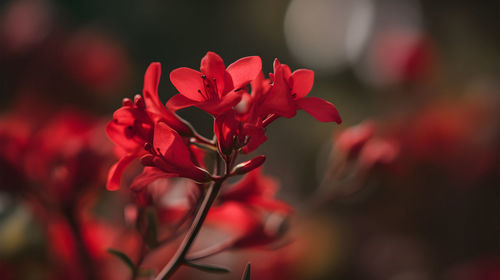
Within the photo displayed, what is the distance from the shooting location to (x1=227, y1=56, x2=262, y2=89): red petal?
49 cm

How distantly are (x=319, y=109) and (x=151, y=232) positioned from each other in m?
0.24

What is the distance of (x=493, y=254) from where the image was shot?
4.60 ft

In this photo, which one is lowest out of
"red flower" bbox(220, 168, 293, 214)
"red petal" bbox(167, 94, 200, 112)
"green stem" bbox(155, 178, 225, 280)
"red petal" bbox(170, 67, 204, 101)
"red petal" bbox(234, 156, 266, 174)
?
"red flower" bbox(220, 168, 293, 214)

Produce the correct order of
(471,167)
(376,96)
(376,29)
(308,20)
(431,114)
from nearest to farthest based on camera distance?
(471,167) → (431,114) → (376,96) → (376,29) → (308,20)

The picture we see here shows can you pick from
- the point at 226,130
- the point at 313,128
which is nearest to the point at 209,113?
the point at 226,130

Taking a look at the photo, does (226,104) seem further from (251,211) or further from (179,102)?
(251,211)

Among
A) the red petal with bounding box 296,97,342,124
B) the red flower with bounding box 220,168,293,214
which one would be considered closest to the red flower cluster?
the red petal with bounding box 296,97,342,124

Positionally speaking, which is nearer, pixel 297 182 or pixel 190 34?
pixel 297 182

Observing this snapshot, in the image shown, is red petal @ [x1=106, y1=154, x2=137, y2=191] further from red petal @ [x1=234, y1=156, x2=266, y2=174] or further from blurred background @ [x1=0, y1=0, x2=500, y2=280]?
blurred background @ [x1=0, y1=0, x2=500, y2=280]

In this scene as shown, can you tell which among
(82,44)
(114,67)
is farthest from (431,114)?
(82,44)

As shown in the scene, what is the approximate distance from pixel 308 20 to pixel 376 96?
85 centimetres

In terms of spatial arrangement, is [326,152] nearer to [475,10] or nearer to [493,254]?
[493,254]

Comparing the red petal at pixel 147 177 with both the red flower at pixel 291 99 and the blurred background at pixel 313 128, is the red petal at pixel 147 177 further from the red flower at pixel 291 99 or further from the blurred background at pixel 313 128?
the blurred background at pixel 313 128

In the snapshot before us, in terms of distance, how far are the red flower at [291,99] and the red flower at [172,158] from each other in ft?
0.30
